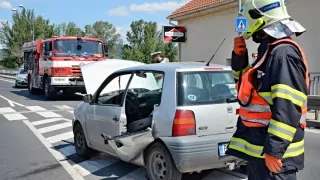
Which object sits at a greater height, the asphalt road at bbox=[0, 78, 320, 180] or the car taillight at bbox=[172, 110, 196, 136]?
the car taillight at bbox=[172, 110, 196, 136]

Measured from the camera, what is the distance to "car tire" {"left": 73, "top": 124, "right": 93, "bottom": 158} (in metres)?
6.63

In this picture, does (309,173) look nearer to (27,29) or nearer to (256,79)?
(256,79)

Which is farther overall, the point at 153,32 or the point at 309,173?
the point at 153,32

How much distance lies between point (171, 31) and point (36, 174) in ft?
55.0

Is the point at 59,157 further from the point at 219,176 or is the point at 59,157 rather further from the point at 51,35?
the point at 51,35

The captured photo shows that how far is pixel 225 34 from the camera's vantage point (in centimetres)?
1866

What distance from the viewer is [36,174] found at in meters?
5.85

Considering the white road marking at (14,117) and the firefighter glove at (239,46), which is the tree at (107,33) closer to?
the white road marking at (14,117)

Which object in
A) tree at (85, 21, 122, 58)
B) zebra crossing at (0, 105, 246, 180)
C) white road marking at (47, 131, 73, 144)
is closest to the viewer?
zebra crossing at (0, 105, 246, 180)

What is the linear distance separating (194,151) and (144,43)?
240ft

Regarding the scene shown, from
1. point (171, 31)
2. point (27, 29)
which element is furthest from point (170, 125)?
point (27, 29)

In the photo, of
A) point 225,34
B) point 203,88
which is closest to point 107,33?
point 225,34

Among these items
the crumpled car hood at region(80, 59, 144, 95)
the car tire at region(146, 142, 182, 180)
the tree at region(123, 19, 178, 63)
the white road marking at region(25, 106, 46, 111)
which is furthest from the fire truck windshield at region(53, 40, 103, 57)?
the tree at region(123, 19, 178, 63)

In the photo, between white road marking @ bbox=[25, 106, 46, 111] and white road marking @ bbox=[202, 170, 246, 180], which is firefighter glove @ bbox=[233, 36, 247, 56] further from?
white road marking @ bbox=[25, 106, 46, 111]
